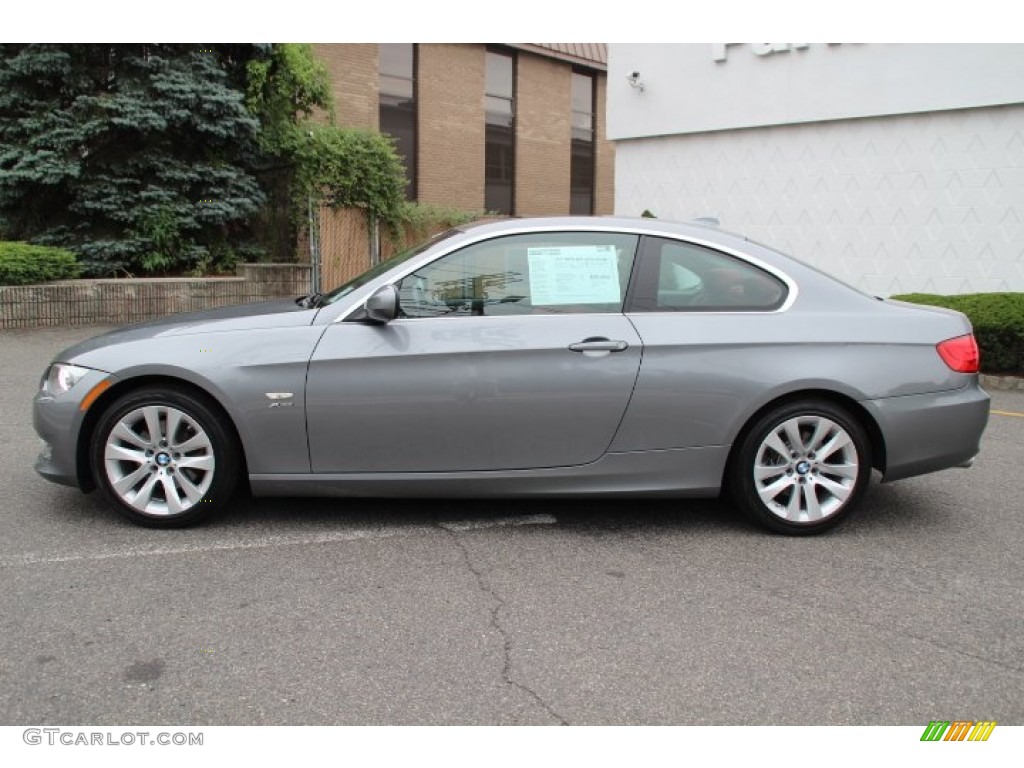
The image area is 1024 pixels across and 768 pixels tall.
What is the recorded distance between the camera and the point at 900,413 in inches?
176

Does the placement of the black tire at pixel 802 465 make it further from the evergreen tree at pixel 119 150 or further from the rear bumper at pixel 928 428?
the evergreen tree at pixel 119 150

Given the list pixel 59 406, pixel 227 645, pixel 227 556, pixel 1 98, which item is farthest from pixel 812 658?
pixel 1 98

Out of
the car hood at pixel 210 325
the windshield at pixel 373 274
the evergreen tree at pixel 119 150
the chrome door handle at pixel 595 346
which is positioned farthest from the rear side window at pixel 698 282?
the evergreen tree at pixel 119 150

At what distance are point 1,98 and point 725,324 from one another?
1202cm

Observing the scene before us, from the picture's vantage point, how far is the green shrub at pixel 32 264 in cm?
1162

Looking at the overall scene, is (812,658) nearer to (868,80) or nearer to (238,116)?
(868,80)

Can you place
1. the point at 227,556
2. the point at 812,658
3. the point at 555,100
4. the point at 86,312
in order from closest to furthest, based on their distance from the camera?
the point at 812,658
the point at 227,556
the point at 86,312
the point at 555,100

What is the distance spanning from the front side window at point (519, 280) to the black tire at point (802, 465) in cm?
97

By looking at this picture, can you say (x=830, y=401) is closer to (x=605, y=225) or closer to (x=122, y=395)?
(x=605, y=225)

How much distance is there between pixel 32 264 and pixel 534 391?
32.5 ft

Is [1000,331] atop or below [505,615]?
atop

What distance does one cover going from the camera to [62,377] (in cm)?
445
